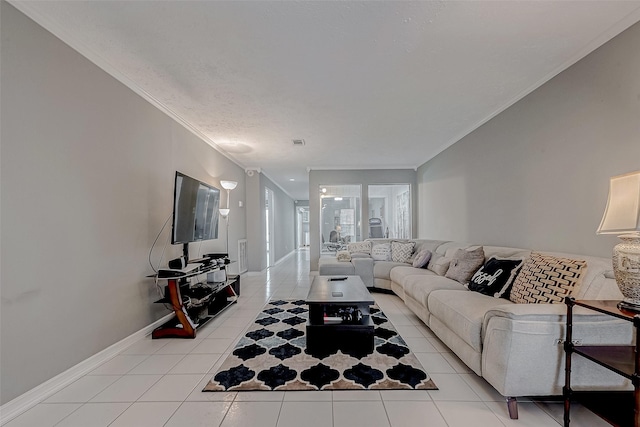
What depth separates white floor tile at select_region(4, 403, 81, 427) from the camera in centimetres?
160

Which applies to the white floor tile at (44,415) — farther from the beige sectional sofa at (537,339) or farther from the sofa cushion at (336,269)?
the sofa cushion at (336,269)

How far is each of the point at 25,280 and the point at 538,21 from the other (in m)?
3.79

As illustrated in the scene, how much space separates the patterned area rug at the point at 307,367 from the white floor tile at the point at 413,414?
169 mm

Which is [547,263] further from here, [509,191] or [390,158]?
[390,158]

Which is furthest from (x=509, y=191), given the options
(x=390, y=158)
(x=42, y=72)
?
(x=42, y=72)

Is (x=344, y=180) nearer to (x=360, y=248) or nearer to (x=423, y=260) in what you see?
(x=360, y=248)

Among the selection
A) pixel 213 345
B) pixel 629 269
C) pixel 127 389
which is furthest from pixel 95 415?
pixel 629 269

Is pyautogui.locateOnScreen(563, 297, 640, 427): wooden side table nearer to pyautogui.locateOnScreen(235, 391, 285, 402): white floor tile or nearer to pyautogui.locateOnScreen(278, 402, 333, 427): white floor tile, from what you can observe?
pyautogui.locateOnScreen(278, 402, 333, 427): white floor tile

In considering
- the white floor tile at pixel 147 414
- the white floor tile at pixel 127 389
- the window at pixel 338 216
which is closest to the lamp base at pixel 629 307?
the white floor tile at pixel 147 414

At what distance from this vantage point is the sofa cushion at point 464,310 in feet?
6.38

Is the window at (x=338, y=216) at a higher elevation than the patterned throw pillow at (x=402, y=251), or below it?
higher

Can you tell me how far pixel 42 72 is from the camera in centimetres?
186

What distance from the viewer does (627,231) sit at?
142 cm

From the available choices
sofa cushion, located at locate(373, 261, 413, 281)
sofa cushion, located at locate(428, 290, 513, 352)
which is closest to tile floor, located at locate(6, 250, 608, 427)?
sofa cushion, located at locate(428, 290, 513, 352)
